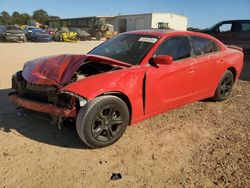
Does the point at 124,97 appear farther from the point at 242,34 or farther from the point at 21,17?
the point at 21,17

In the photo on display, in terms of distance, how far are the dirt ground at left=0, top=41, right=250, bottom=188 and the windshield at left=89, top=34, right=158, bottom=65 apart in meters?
1.16

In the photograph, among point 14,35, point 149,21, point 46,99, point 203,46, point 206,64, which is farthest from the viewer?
point 149,21

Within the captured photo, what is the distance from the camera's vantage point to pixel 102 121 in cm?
402

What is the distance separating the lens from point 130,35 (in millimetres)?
5332

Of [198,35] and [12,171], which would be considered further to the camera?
[198,35]

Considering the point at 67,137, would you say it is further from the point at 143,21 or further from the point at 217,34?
the point at 143,21

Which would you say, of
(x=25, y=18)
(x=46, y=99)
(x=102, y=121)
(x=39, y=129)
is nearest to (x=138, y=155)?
(x=102, y=121)

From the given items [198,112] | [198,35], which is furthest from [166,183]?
[198,35]

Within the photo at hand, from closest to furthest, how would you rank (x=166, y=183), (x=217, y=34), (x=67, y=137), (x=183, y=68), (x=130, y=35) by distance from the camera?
1. (x=166, y=183)
2. (x=67, y=137)
3. (x=183, y=68)
4. (x=130, y=35)
5. (x=217, y=34)

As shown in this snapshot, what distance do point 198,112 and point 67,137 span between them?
266 cm

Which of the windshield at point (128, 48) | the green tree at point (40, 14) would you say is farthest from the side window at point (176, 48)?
the green tree at point (40, 14)

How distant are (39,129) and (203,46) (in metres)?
3.37

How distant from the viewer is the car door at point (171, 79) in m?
4.50

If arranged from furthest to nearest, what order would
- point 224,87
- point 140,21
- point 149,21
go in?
point 140,21
point 149,21
point 224,87
